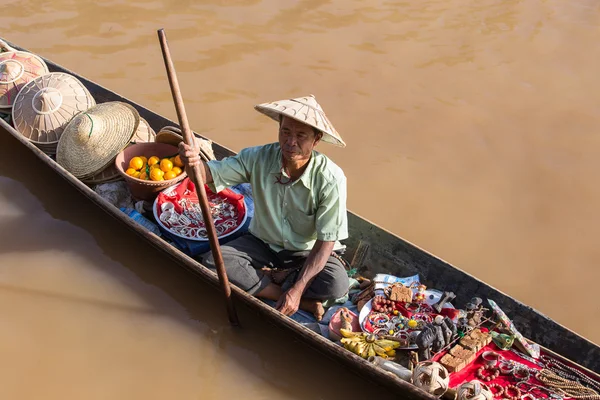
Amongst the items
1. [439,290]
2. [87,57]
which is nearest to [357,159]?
[439,290]

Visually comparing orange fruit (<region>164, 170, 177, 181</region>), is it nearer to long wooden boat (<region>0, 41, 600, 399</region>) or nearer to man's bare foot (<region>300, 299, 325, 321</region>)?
long wooden boat (<region>0, 41, 600, 399</region>)

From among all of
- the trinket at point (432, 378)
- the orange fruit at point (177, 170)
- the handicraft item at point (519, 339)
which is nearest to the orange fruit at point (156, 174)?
the orange fruit at point (177, 170)

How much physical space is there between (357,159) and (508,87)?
234 centimetres

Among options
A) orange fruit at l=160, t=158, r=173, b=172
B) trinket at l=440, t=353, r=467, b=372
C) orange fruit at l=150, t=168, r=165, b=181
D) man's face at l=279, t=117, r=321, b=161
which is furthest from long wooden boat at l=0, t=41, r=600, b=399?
man's face at l=279, t=117, r=321, b=161

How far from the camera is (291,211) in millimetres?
3291

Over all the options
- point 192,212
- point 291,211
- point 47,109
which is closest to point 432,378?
point 291,211

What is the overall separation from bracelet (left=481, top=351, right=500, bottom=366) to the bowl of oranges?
241 centimetres

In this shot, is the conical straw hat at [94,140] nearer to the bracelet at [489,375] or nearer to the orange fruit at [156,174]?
the orange fruit at [156,174]

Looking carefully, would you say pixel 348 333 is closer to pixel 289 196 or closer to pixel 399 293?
pixel 399 293

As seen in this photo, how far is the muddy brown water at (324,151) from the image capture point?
3.59 m

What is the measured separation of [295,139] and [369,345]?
1221 mm

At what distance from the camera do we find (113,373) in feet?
11.4

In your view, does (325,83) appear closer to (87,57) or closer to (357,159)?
(357,159)

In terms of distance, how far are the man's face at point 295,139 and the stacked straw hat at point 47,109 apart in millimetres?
2472
